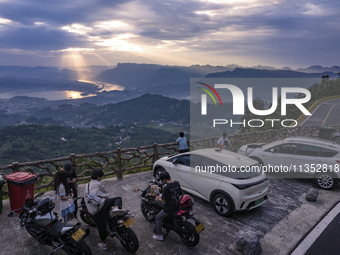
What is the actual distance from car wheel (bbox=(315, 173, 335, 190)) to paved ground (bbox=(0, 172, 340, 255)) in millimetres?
298

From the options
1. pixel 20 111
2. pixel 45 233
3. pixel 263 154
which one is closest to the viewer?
pixel 45 233

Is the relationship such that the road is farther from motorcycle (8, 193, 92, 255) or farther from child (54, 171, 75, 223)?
motorcycle (8, 193, 92, 255)

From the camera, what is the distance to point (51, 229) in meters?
4.71

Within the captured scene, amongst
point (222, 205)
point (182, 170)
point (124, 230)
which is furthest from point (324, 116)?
point (124, 230)

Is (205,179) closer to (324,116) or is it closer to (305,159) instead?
(305,159)

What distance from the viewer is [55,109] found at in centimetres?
13888

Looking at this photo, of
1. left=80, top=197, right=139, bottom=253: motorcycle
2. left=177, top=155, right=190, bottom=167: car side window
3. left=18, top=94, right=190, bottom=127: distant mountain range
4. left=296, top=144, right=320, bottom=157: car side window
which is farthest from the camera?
left=18, top=94, right=190, bottom=127: distant mountain range

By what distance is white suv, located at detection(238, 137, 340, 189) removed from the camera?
8.73 m

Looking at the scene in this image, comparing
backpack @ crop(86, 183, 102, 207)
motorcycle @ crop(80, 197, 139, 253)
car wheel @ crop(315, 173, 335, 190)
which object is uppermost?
backpack @ crop(86, 183, 102, 207)

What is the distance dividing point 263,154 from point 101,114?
400 ft

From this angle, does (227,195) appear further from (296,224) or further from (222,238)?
(296,224)

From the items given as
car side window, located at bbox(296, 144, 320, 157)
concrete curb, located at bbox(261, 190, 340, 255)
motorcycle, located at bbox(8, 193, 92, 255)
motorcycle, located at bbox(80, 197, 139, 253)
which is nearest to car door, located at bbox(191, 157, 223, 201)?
concrete curb, located at bbox(261, 190, 340, 255)

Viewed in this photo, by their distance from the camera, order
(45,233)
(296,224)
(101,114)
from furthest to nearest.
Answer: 1. (101,114)
2. (296,224)
3. (45,233)

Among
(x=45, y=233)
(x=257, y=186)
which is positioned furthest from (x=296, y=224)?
(x=45, y=233)
